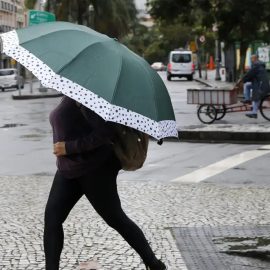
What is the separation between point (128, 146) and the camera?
425 centimetres

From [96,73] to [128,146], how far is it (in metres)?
0.52

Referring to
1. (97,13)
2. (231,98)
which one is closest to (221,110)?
(231,98)

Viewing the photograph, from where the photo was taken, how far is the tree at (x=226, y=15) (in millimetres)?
28531

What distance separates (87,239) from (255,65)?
12.2m

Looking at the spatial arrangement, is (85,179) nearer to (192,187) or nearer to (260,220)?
(260,220)

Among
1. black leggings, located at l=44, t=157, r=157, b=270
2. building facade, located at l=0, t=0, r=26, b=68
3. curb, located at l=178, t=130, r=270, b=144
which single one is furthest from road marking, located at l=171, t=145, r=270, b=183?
building facade, located at l=0, t=0, r=26, b=68

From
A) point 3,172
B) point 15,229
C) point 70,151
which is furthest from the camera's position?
point 3,172

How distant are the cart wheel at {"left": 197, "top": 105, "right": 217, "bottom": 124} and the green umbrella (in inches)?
514

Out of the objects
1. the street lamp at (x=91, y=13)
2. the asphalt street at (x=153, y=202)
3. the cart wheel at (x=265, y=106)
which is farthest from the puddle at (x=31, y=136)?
the street lamp at (x=91, y=13)

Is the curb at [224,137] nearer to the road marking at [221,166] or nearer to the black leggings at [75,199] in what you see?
the road marking at [221,166]

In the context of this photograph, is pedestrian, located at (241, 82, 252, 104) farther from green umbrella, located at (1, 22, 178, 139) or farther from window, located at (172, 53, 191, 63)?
window, located at (172, 53, 191, 63)

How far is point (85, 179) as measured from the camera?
14.0ft

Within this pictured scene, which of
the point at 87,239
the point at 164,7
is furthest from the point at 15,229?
the point at 164,7

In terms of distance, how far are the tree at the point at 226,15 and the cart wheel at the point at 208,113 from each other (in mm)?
12131
